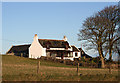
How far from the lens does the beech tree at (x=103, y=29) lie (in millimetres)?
57562

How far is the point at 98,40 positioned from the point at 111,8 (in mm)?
8637

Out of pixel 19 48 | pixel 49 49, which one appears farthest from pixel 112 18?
pixel 19 48

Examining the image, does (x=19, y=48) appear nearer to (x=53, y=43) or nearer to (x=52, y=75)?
(x=53, y=43)

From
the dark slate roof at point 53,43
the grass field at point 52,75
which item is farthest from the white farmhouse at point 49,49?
the grass field at point 52,75

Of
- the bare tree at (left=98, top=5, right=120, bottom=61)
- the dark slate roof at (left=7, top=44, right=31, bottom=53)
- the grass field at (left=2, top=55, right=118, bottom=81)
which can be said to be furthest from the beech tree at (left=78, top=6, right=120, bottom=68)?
the dark slate roof at (left=7, top=44, right=31, bottom=53)

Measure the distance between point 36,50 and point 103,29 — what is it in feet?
115

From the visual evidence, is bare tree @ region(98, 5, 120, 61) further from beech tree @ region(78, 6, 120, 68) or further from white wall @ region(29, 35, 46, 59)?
white wall @ region(29, 35, 46, 59)

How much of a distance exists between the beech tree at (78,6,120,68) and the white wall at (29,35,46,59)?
28094 millimetres

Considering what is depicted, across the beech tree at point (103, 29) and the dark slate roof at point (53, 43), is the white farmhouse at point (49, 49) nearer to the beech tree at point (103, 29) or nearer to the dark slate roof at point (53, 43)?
the dark slate roof at point (53, 43)

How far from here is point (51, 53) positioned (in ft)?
285

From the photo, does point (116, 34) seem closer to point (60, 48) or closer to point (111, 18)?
point (111, 18)

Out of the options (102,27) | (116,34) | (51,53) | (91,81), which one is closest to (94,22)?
(102,27)

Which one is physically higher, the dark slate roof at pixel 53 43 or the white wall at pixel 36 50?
the dark slate roof at pixel 53 43

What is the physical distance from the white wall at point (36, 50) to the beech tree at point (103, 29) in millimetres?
28094
